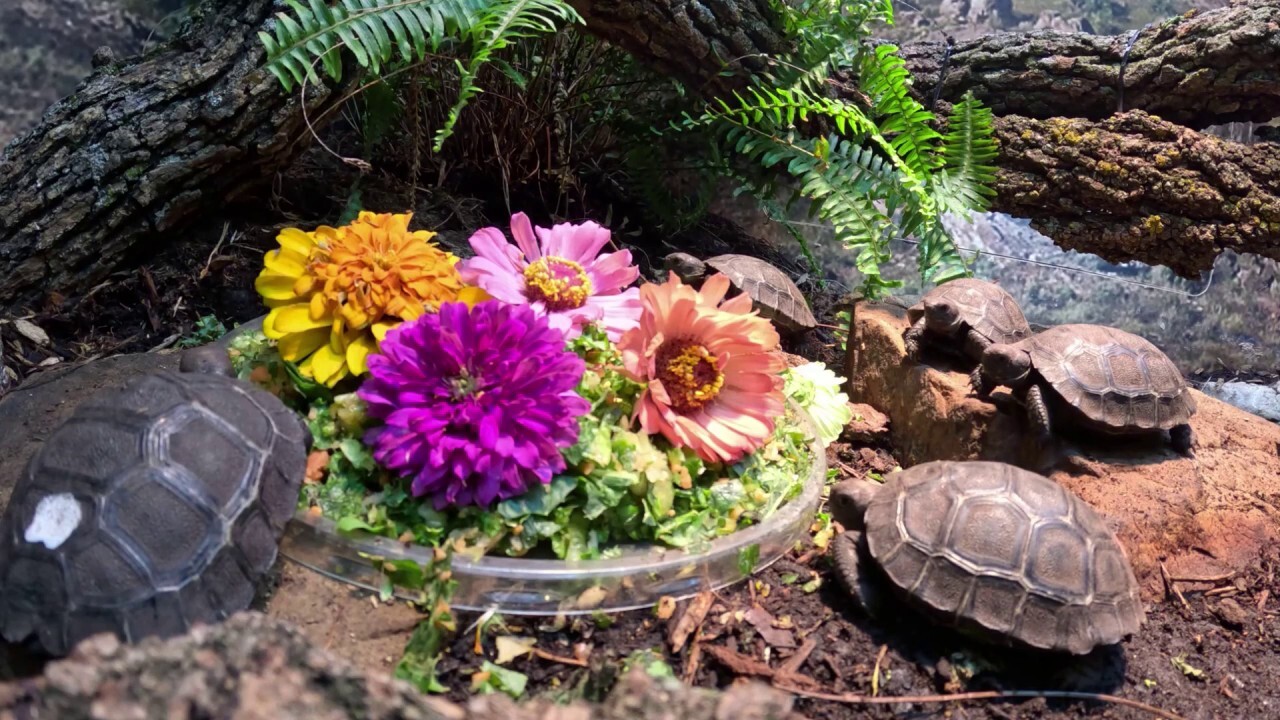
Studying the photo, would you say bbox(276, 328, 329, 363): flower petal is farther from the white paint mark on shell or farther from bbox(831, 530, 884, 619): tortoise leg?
bbox(831, 530, 884, 619): tortoise leg

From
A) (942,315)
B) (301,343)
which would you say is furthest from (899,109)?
(301,343)

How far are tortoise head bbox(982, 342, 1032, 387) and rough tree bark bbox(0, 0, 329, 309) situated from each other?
269cm

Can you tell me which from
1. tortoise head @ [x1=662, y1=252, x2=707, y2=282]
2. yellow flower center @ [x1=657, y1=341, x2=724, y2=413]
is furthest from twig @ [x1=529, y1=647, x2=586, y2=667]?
tortoise head @ [x1=662, y1=252, x2=707, y2=282]

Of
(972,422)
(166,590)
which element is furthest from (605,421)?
(972,422)

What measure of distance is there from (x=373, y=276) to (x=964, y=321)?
7.39 feet

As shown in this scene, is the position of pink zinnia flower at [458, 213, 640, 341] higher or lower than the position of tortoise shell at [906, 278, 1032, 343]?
higher

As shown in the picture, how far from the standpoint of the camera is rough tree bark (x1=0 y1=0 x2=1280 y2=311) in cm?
321

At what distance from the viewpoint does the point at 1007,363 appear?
9.66 ft

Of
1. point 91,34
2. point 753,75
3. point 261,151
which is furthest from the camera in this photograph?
point 91,34

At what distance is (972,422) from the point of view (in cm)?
314

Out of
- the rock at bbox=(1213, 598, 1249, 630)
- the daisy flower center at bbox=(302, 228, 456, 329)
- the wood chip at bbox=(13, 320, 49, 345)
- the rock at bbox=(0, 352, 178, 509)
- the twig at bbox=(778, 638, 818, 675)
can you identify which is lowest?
the rock at bbox=(1213, 598, 1249, 630)

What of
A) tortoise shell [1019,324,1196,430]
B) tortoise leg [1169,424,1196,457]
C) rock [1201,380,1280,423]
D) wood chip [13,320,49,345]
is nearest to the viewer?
tortoise shell [1019,324,1196,430]

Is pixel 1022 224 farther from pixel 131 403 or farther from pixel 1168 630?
pixel 131 403

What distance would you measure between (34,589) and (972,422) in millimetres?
2827
